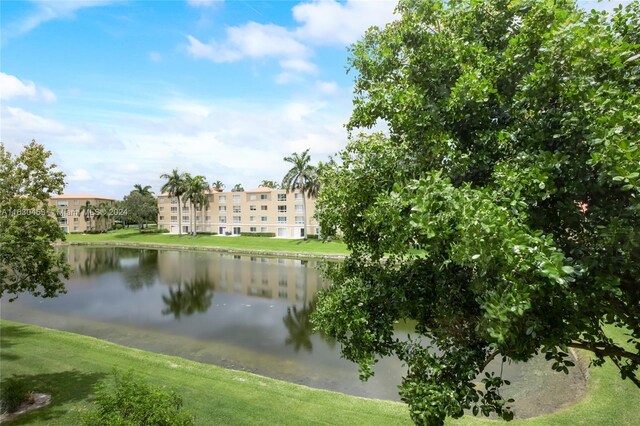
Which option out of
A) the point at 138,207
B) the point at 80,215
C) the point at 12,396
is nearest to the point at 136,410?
the point at 12,396

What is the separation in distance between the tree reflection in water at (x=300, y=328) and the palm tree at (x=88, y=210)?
99163 mm

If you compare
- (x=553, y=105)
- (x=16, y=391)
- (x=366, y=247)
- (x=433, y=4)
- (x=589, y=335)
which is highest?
(x=433, y=4)

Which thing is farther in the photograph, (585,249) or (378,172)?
(378,172)

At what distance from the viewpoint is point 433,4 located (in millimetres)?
6254

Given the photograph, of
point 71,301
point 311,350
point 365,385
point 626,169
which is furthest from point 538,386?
point 71,301

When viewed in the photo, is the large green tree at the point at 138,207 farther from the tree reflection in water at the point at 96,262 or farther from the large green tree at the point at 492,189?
the large green tree at the point at 492,189

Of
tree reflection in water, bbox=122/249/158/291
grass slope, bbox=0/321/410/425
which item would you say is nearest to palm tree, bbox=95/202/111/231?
tree reflection in water, bbox=122/249/158/291

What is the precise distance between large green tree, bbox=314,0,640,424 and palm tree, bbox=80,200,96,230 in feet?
388

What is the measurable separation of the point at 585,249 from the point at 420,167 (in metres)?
2.53

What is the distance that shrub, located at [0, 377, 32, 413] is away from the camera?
467 inches

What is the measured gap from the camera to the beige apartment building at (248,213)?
84.6 meters

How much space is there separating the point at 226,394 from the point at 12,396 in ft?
21.5

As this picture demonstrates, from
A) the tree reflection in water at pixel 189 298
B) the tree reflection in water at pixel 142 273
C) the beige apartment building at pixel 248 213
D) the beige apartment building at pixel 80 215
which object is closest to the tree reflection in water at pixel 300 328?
the tree reflection in water at pixel 189 298

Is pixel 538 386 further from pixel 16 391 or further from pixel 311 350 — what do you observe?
pixel 16 391
